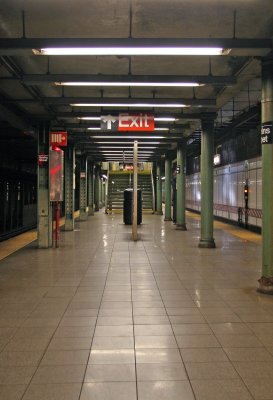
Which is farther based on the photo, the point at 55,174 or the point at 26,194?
the point at 26,194

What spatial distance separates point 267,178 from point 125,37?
3.03 meters

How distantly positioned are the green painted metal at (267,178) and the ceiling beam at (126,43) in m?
0.97

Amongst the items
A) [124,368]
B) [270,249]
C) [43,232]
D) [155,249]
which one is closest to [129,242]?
[155,249]

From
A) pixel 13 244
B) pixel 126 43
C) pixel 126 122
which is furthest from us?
pixel 13 244

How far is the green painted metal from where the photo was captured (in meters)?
6.93

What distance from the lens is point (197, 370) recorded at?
3959 mm

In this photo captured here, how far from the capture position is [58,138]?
1247 cm

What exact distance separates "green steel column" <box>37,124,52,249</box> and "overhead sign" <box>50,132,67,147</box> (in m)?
0.14

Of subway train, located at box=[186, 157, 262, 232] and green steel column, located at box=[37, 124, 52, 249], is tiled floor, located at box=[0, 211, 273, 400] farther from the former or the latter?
subway train, located at box=[186, 157, 262, 232]

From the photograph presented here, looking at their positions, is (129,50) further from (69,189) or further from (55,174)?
(69,189)

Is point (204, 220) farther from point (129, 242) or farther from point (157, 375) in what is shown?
point (157, 375)

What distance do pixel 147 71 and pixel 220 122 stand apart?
450 inches

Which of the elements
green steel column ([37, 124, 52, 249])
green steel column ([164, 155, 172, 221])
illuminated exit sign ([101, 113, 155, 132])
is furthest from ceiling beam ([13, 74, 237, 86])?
green steel column ([164, 155, 172, 221])

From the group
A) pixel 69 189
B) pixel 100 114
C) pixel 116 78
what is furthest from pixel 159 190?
pixel 116 78
